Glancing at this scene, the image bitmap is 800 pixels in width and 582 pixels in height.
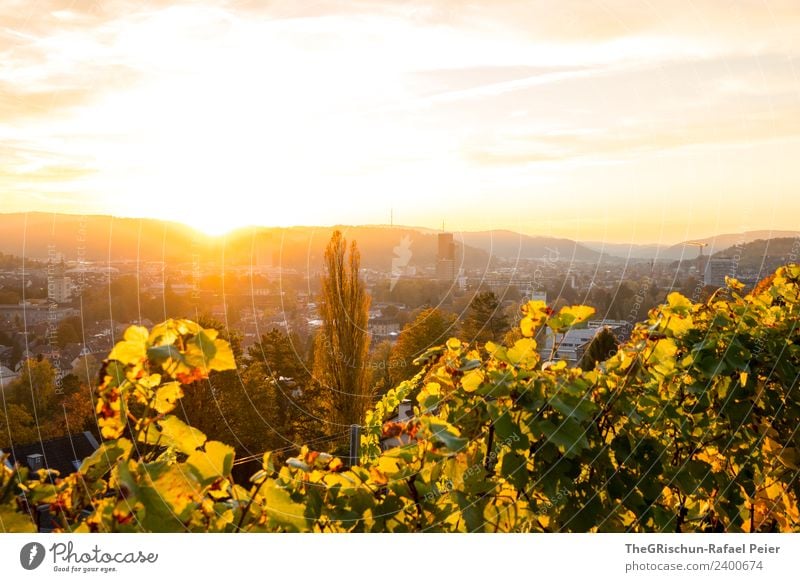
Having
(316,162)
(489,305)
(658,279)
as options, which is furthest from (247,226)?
(489,305)

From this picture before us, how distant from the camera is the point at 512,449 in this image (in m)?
1.48

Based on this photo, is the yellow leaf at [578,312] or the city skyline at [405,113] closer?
the city skyline at [405,113]

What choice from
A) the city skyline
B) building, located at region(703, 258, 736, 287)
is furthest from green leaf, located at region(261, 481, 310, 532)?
building, located at region(703, 258, 736, 287)

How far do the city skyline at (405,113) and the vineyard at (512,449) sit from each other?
12.7 inches

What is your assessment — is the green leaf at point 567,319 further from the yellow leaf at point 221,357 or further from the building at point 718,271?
the yellow leaf at point 221,357

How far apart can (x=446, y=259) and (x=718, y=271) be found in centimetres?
90

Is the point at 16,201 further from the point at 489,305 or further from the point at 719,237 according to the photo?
the point at 489,305

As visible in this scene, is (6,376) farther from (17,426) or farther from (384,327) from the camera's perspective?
(384,327)

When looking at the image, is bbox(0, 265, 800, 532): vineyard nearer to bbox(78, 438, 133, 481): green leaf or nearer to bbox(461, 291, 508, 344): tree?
bbox(78, 438, 133, 481): green leaf

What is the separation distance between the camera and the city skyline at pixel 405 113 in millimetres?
1373
